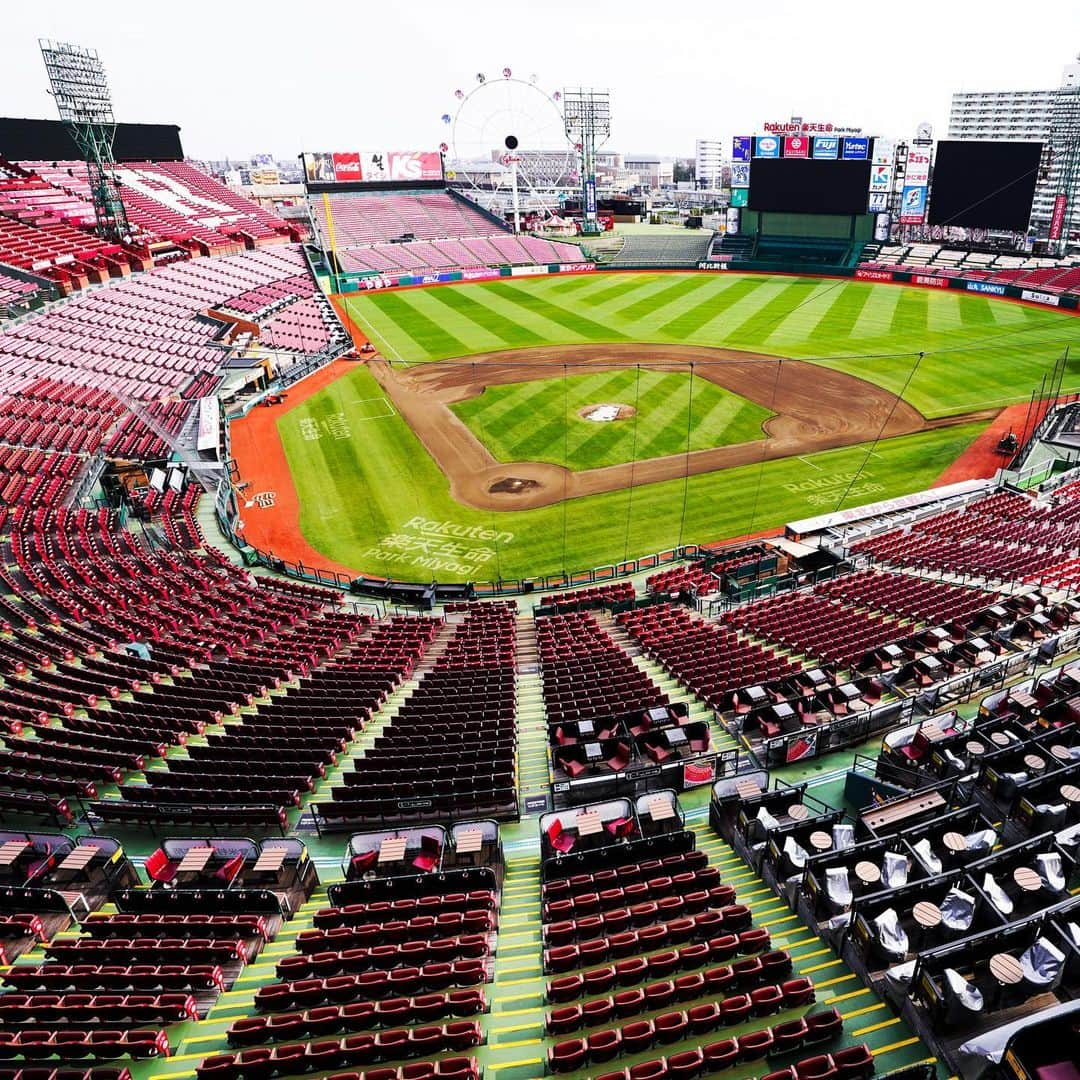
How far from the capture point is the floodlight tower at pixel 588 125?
11356 cm

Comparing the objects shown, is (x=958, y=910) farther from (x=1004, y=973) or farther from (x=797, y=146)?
(x=797, y=146)

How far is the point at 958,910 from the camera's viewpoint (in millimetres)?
9070

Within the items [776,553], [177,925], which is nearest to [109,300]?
[776,553]

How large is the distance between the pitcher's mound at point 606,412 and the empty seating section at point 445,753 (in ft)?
82.1

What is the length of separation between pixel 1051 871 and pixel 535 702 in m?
11.5

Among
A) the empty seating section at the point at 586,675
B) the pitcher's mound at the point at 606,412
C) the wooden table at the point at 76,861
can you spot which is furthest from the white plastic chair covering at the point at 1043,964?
the pitcher's mound at the point at 606,412

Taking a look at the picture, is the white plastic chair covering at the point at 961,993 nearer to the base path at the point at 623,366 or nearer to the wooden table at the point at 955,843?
the wooden table at the point at 955,843

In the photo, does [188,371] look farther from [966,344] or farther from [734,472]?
[966,344]

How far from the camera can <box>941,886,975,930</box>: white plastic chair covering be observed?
8969 millimetres

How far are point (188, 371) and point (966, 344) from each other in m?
62.3

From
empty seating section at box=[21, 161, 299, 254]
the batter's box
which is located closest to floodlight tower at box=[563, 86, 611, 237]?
empty seating section at box=[21, 161, 299, 254]

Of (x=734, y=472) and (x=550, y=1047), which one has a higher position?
(x=550, y=1047)

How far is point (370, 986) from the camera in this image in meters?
9.12

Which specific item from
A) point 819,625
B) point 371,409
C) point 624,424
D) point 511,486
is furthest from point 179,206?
point 819,625
